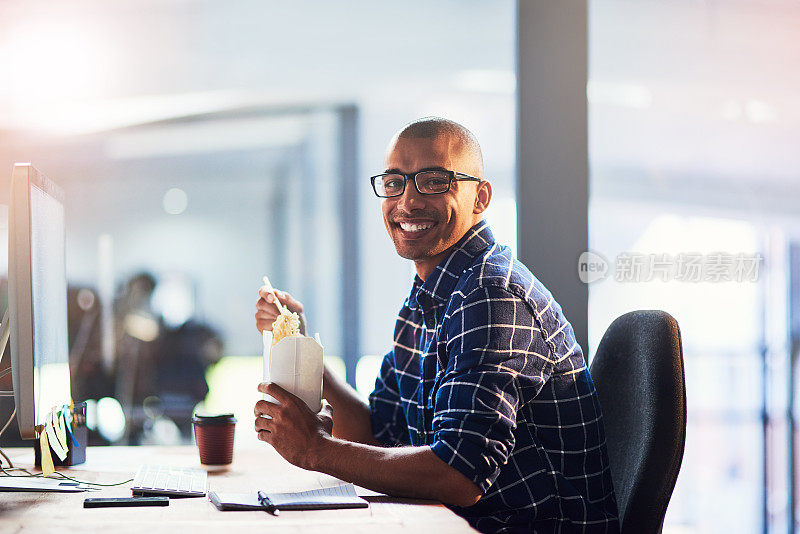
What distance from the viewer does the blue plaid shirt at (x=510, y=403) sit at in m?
1.23

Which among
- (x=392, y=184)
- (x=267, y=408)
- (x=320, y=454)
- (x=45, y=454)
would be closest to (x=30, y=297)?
(x=45, y=454)

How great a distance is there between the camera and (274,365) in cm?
138

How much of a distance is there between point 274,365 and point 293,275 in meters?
0.98

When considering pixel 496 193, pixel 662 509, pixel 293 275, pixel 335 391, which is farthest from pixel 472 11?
pixel 662 509

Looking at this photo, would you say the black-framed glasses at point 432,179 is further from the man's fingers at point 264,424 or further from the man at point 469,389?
the man's fingers at point 264,424

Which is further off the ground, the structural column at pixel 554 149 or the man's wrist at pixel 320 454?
the structural column at pixel 554 149

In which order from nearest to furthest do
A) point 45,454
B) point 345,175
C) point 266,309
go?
point 45,454 < point 266,309 < point 345,175

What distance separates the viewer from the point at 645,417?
1.40 m

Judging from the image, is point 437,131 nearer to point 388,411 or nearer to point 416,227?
point 416,227

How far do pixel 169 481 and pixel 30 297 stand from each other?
1.40ft

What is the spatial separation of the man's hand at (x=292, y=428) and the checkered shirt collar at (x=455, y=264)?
361 mm

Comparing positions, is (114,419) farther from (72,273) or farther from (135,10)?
(135,10)

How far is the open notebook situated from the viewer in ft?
3.83

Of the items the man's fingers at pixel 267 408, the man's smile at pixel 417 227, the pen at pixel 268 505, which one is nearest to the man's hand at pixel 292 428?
the man's fingers at pixel 267 408
